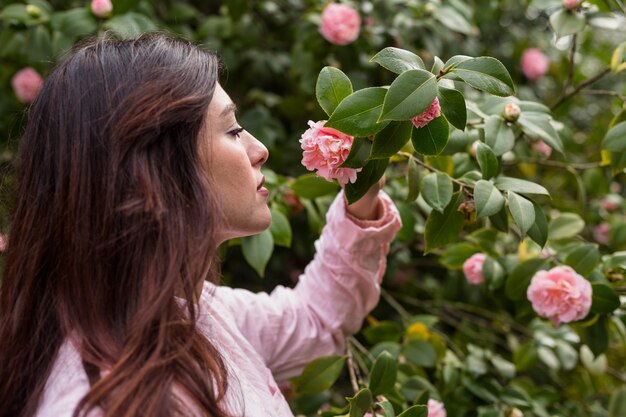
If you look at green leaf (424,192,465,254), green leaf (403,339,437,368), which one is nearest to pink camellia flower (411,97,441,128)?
green leaf (424,192,465,254)

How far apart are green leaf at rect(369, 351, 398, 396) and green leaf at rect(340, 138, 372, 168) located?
1.16 feet

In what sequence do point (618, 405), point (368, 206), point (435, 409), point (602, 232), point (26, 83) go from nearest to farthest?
point (368, 206) → point (435, 409) → point (618, 405) → point (26, 83) → point (602, 232)

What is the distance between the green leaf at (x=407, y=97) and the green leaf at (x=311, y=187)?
1.66ft

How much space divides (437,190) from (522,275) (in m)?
0.34

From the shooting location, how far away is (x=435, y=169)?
4.05 ft

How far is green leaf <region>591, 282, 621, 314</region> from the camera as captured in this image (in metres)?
1.32

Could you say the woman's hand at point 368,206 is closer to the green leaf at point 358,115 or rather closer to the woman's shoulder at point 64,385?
the green leaf at point 358,115

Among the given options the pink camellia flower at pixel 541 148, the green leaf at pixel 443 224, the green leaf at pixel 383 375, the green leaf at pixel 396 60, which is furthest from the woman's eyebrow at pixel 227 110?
the pink camellia flower at pixel 541 148

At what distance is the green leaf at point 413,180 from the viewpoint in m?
1.18

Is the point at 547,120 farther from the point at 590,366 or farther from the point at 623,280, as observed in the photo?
the point at 590,366

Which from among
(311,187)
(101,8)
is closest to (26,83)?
(101,8)

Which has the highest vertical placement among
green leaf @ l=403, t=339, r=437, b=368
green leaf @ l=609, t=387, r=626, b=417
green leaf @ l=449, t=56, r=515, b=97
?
green leaf @ l=449, t=56, r=515, b=97

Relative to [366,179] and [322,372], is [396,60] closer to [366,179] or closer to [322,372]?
[366,179]

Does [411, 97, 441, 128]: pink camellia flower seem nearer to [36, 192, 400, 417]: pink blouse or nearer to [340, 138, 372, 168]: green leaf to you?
[340, 138, 372, 168]: green leaf
